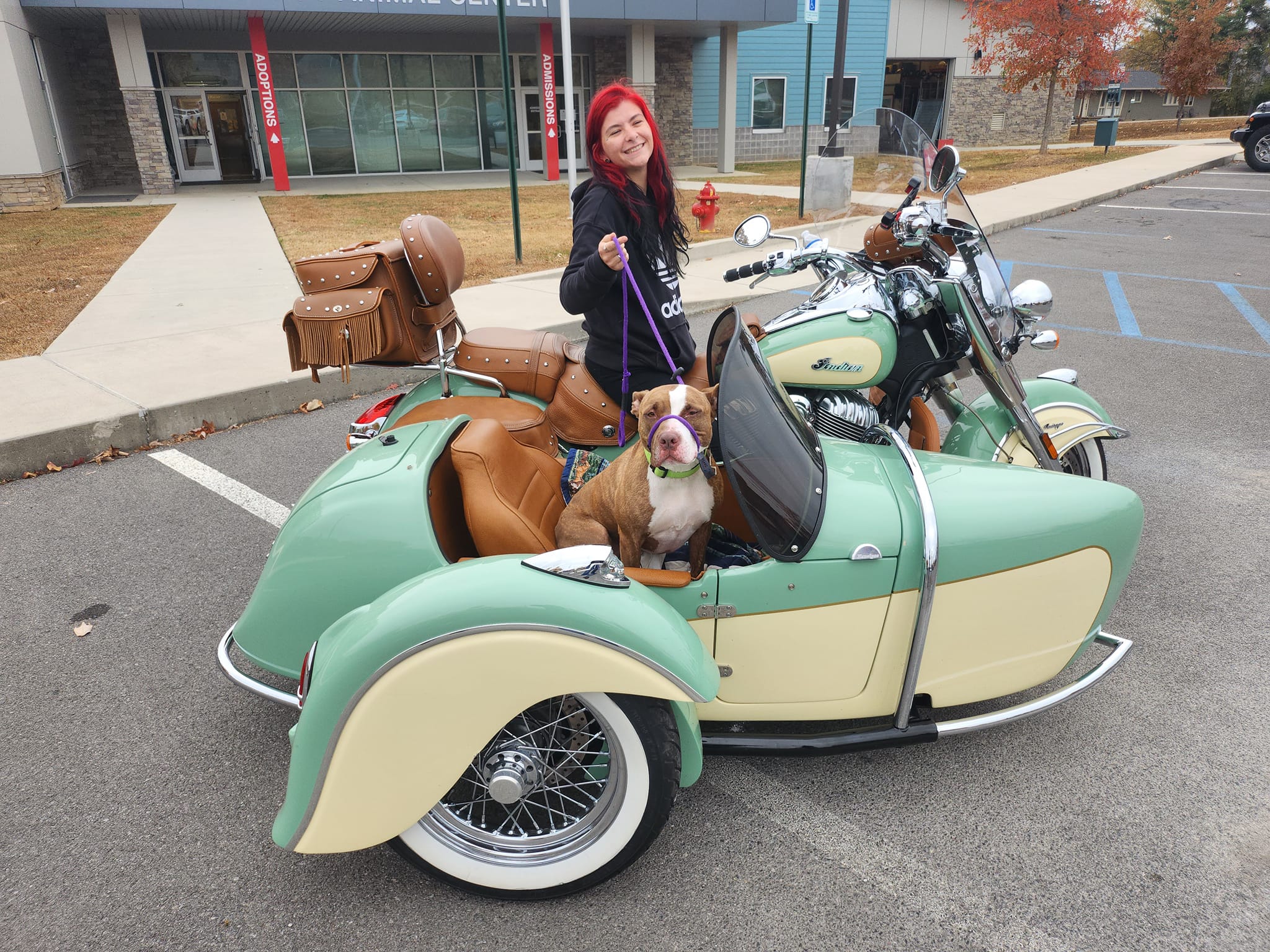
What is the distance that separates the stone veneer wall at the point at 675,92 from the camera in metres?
23.0

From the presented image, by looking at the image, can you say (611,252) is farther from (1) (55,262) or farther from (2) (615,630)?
(1) (55,262)

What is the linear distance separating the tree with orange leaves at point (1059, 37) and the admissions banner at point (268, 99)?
60.1 feet

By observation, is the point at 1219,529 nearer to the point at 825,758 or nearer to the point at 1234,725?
the point at 1234,725

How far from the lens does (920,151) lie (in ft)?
11.0

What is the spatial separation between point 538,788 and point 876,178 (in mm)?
2906

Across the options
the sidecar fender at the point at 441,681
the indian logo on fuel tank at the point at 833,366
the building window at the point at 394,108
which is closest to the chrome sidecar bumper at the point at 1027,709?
the sidecar fender at the point at 441,681

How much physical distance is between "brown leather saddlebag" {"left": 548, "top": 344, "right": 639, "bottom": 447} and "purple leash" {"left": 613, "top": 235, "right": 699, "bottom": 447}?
0.02m

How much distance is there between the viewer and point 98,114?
19.9 m

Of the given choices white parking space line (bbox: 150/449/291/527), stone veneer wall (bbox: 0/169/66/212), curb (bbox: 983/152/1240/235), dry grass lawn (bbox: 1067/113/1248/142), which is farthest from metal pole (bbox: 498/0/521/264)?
dry grass lawn (bbox: 1067/113/1248/142)

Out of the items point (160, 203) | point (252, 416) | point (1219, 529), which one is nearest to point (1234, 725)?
point (1219, 529)

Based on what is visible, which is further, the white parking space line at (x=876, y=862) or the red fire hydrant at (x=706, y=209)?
the red fire hydrant at (x=706, y=209)

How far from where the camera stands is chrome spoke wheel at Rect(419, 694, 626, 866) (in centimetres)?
204

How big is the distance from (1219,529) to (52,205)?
1945 cm

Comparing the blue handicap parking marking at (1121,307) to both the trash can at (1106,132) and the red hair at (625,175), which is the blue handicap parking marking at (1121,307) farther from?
the trash can at (1106,132)
